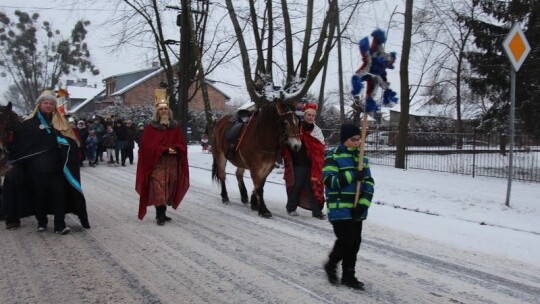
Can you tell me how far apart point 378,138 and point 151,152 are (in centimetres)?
1364

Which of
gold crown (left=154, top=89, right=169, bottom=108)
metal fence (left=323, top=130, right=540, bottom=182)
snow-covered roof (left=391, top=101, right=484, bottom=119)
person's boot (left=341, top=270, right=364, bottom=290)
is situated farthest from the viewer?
snow-covered roof (left=391, top=101, right=484, bottom=119)

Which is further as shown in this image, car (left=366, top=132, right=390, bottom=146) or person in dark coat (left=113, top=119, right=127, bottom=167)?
car (left=366, top=132, right=390, bottom=146)

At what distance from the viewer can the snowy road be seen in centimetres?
437

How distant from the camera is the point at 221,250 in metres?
5.89

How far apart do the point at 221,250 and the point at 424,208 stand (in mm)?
4819

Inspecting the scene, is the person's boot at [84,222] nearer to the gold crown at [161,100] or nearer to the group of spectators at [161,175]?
the group of spectators at [161,175]

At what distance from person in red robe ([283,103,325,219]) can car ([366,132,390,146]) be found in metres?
11.4

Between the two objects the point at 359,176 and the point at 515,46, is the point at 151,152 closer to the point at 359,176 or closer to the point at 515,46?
the point at 359,176

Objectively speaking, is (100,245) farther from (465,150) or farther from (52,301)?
(465,150)

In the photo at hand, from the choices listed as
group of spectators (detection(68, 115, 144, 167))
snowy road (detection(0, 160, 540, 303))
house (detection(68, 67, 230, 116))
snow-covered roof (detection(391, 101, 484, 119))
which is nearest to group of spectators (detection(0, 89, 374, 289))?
snowy road (detection(0, 160, 540, 303))

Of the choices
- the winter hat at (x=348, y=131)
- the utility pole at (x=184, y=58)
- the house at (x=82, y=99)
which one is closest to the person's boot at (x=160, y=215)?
the winter hat at (x=348, y=131)

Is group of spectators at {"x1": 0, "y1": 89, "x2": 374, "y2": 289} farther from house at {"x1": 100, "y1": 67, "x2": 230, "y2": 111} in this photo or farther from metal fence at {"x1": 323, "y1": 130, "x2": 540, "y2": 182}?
house at {"x1": 100, "y1": 67, "x2": 230, "y2": 111}

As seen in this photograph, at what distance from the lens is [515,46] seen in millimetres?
8539

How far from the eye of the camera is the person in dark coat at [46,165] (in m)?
6.52
